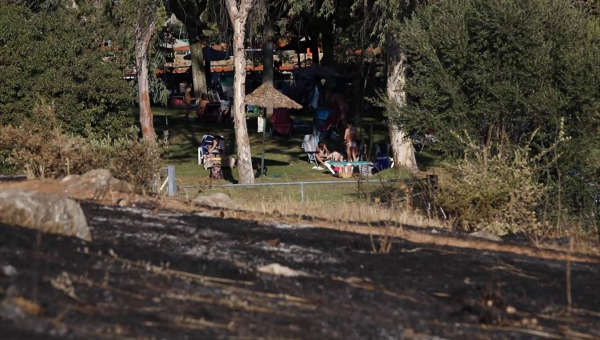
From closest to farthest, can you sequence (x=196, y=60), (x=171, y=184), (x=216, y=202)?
(x=216, y=202), (x=171, y=184), (x=196, y=60)

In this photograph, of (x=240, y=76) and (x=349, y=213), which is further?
(x=240, y=76)

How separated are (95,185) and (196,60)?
3282 centimetres

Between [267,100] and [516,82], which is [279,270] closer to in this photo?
[516,82]

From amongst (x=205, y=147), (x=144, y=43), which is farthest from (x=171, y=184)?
(x=205, y=147)

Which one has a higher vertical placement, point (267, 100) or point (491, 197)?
point (267, 100)

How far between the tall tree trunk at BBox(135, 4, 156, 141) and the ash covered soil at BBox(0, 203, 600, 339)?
15.4m

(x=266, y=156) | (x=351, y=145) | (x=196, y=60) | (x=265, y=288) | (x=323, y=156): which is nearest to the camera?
(x=265, y=288)

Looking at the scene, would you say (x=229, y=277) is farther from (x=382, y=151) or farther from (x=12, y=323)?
(x=382, y=151)

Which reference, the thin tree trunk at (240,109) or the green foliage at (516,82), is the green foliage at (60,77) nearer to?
the thin tree trunk at (240,109)

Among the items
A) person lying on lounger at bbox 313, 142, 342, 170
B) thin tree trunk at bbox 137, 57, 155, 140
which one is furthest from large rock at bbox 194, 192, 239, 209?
person lying on lounger at bbox 313, 142, 342, 170

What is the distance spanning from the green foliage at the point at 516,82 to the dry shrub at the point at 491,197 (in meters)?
3.22

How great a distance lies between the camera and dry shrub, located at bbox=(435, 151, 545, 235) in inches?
620

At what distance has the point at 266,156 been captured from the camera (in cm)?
3281

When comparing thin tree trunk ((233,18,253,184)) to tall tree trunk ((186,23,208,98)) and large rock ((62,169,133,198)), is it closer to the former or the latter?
large rock ((62,169,133,198))
